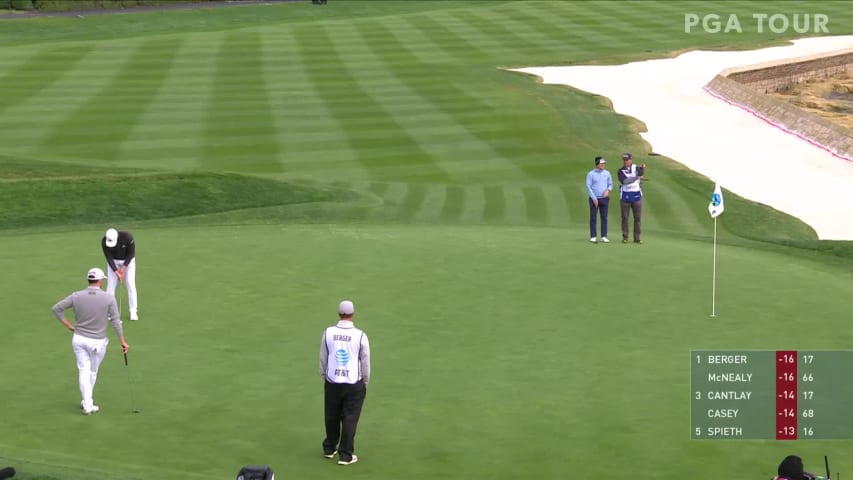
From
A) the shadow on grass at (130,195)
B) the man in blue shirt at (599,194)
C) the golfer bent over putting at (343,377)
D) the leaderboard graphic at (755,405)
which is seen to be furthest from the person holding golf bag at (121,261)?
the shadow on grass at (130,195)

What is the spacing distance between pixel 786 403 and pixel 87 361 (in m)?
8.43

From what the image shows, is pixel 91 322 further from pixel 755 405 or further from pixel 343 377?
pixel 755 405

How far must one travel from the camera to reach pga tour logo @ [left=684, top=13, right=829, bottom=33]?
82.3 meters

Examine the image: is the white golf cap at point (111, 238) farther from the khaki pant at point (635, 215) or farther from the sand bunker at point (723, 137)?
the sand bunker at point (723, 137)

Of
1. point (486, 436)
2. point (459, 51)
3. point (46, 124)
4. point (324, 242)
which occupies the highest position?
point (459, 51)

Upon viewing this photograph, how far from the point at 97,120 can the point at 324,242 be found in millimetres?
22333

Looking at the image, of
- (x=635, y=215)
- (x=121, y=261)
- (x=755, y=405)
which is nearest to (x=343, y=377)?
(x=755, y=405)

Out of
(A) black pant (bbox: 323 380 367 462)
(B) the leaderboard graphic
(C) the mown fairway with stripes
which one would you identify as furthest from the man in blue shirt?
(A) black pant (bbox: 323 380 367 462)

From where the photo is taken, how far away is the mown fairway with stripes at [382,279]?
1563 cm

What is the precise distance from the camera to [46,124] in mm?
45969

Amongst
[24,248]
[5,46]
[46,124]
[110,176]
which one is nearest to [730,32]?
[5,46]

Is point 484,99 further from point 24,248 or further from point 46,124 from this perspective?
point 24,248

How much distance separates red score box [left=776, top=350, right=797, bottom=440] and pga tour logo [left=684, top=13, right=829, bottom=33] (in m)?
68.5

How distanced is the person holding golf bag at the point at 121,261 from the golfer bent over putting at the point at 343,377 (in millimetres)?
6299
